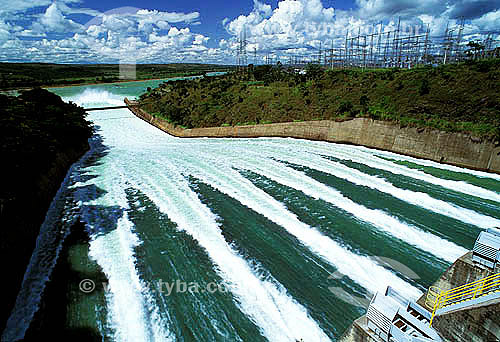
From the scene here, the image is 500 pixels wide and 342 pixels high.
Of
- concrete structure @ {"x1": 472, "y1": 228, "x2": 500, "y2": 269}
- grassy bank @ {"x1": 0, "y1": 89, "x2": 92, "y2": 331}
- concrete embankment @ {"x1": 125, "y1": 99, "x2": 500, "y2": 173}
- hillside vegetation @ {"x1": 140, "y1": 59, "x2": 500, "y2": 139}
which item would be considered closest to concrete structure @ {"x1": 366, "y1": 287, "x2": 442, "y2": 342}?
concrete structure @ {"x1": 472, "y1": 228, "x2": 500, "y2": 269}

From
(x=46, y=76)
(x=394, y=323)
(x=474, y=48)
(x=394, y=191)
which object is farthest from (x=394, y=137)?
(x=46, y=76)

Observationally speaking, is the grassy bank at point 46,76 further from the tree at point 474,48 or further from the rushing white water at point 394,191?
the tree at point 474,48

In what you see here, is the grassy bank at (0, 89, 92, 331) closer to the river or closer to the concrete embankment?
the river

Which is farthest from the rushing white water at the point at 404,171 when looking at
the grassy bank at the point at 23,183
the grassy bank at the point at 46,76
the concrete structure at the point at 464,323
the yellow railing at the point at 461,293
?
the grassy bank at the point at 46,76

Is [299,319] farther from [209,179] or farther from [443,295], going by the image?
[209,179]

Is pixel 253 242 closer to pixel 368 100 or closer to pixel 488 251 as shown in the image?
pixel 488 251
